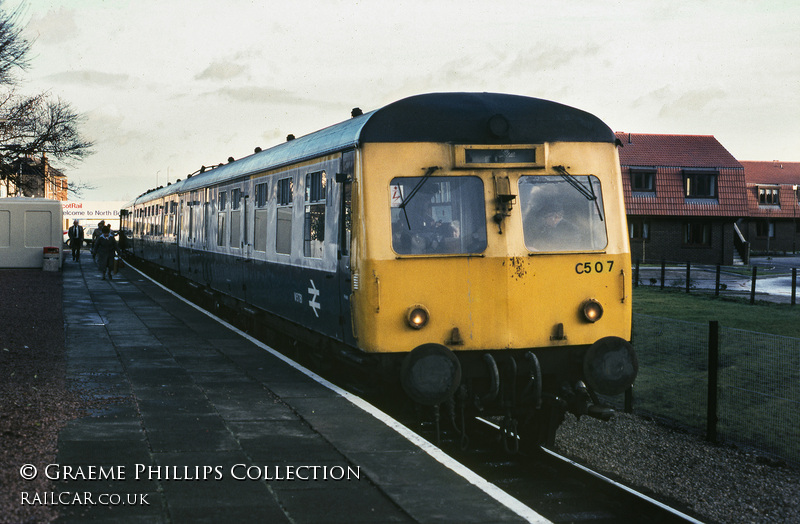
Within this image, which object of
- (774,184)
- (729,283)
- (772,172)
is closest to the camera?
(729,283)

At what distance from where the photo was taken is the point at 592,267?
26.7ft

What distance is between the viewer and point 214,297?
54.9 feet

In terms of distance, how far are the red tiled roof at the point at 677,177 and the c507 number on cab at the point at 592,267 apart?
3808 centimetres

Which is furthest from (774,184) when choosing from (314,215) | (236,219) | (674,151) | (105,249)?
(314,215)

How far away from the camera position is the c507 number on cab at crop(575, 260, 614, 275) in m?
8.09

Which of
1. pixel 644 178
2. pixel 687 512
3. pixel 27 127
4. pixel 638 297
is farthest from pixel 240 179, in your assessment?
pixel 644 178

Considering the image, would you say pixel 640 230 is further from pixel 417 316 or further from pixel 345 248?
pixel 417 316

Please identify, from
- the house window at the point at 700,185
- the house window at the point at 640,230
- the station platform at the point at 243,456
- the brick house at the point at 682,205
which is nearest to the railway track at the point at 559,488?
the station platform at the point at 243,456

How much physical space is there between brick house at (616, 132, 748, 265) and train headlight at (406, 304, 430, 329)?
39.5m

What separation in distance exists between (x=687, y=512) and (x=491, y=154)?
136 inches

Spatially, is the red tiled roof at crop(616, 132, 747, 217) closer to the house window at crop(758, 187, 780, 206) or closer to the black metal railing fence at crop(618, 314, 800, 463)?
the house window at crop(758, 187, 780, 206)

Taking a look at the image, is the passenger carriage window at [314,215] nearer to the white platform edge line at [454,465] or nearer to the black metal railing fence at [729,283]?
the white platform edge line at [454,465]

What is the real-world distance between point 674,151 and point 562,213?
42.2 m

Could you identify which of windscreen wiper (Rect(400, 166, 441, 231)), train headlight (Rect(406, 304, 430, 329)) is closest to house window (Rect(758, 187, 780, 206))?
windscreen wiper (Rect(400, 166, 441, 231))
